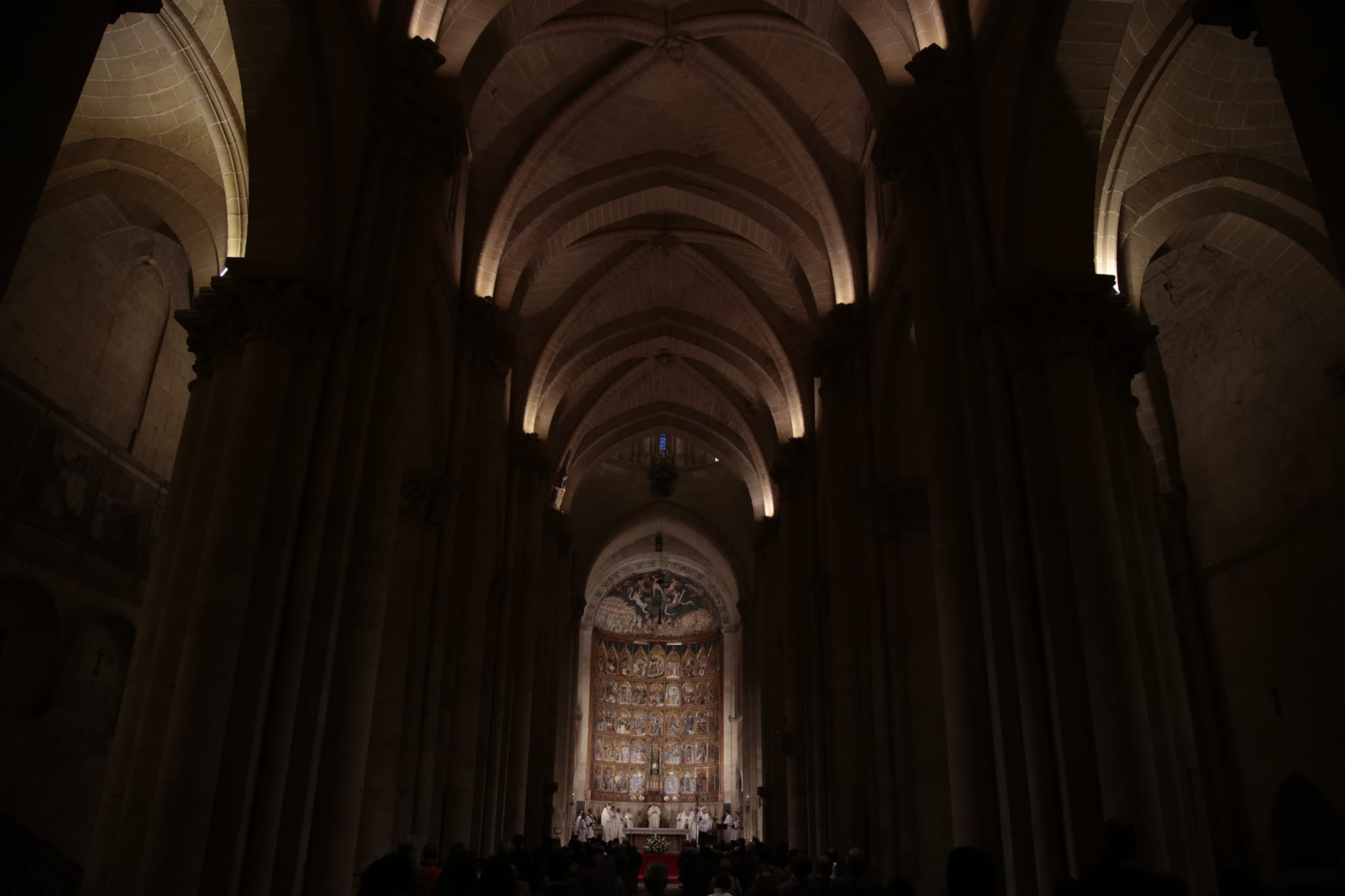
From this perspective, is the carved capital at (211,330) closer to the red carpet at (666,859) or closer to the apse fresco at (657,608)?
the red carpet at (666,859)

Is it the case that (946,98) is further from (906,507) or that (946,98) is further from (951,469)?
(906,507)

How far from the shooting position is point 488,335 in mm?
15703

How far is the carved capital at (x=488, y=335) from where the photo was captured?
15398 millimetres

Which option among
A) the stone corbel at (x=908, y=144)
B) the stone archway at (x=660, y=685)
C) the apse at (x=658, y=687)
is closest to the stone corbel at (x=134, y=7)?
the stone corbel at (x=908, y=144)

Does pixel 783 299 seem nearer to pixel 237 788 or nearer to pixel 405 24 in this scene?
pixel 405 24

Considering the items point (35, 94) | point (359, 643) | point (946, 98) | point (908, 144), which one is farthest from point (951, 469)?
point (35, 94)

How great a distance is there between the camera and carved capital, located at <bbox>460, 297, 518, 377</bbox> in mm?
15398

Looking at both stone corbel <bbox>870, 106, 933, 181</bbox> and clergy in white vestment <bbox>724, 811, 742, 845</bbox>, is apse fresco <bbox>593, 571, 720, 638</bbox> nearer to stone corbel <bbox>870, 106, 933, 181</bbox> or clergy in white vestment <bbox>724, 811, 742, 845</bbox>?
clergy in white vestment <bbox>724, 811, 742, 845</bbox>

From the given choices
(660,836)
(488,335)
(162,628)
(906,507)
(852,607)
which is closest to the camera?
(162,628)

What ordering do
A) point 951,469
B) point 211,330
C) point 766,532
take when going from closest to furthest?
point 951,469, point 211,330, point 766,532

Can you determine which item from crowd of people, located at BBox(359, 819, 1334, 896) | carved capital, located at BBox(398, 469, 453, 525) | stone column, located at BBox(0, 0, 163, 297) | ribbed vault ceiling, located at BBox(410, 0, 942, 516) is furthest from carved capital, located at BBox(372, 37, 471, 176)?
crowd of people, located at BBox(359, 819, 1334, 896)

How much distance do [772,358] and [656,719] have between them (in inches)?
952

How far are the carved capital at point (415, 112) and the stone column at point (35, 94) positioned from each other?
20.7 ft

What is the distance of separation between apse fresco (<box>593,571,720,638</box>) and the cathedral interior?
20.9m
